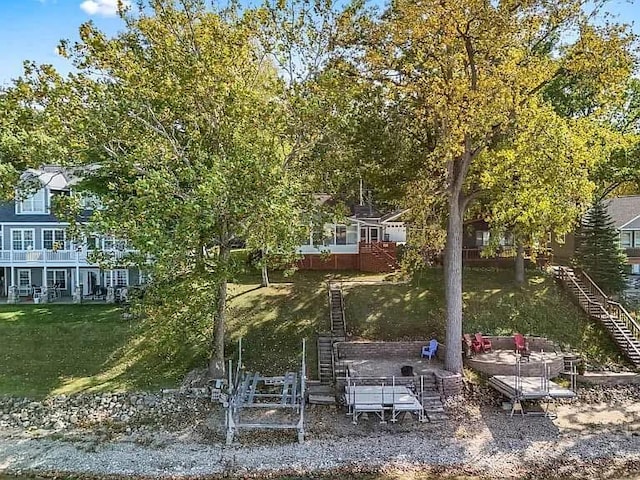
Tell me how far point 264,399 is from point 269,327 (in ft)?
17.0

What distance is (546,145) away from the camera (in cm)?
1686

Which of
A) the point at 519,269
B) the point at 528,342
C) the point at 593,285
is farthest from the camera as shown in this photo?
the point at 519,269

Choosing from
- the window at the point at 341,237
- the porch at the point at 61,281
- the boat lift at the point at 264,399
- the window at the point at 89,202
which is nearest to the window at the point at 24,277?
the porch at the point at 61,281

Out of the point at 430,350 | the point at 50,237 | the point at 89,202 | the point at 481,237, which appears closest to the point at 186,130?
the point at 89,202

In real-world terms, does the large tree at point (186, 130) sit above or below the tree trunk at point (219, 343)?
above

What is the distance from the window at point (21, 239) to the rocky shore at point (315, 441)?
43.5ft

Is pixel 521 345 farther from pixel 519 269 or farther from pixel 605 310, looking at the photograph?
pixel 519 269

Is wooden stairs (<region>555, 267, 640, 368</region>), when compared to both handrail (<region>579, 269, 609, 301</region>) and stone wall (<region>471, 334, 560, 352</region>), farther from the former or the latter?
stone wall (<region>471, 334, 560, 352</region>)

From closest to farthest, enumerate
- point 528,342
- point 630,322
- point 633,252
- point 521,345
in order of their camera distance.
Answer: point 521,345
point 528,342
point 630,322
point 633,252

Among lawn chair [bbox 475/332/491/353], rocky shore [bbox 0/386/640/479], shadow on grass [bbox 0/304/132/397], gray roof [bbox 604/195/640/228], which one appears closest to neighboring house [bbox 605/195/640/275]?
gray roof [bbox 604/195/640/228]

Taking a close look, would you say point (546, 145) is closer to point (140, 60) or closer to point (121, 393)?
point (140, 60)

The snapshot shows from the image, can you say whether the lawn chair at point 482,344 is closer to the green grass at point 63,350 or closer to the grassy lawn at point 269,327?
the grassy lawn at point 269,327

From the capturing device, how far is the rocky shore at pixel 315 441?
13.6m

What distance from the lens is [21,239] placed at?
2867 centimetres
